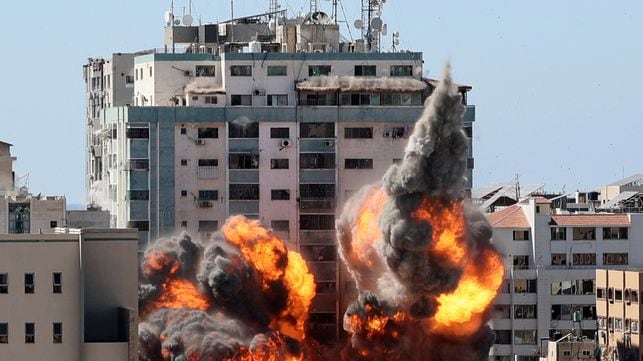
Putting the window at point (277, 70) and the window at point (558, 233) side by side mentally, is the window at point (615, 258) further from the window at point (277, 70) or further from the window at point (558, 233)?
the window at point (277, 70)

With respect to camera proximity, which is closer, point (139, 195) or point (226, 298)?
point (226, 298)

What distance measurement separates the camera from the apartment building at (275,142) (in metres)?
148

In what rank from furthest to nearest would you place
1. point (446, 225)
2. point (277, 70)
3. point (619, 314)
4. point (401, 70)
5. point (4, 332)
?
point (401, 70) < point (277, 70) < point (619, 314) < point (446, 225) < point (4, 332)

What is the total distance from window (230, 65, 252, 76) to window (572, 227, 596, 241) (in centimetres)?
2116

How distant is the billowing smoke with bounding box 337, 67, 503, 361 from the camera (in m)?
129

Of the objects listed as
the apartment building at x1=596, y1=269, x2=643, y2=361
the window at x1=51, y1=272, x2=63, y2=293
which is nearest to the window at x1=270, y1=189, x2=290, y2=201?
the apartment building at x1=596, y1=269, x2=643, y2=361

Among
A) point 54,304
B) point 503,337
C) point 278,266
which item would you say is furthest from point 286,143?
point 54,304

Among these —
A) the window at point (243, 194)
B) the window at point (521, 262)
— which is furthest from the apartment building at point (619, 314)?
the window at point (243, 194)

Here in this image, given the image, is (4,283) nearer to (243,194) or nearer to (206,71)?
(243,194)

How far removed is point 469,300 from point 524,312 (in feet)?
88.2

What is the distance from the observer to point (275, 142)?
5886 inches

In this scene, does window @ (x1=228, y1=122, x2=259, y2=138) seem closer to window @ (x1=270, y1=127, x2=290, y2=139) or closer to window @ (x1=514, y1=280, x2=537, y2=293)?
window @ (x1=270, y1=127, x2=290, y2=139)

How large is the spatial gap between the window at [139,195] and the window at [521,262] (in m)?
22.0

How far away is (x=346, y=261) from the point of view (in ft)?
456
